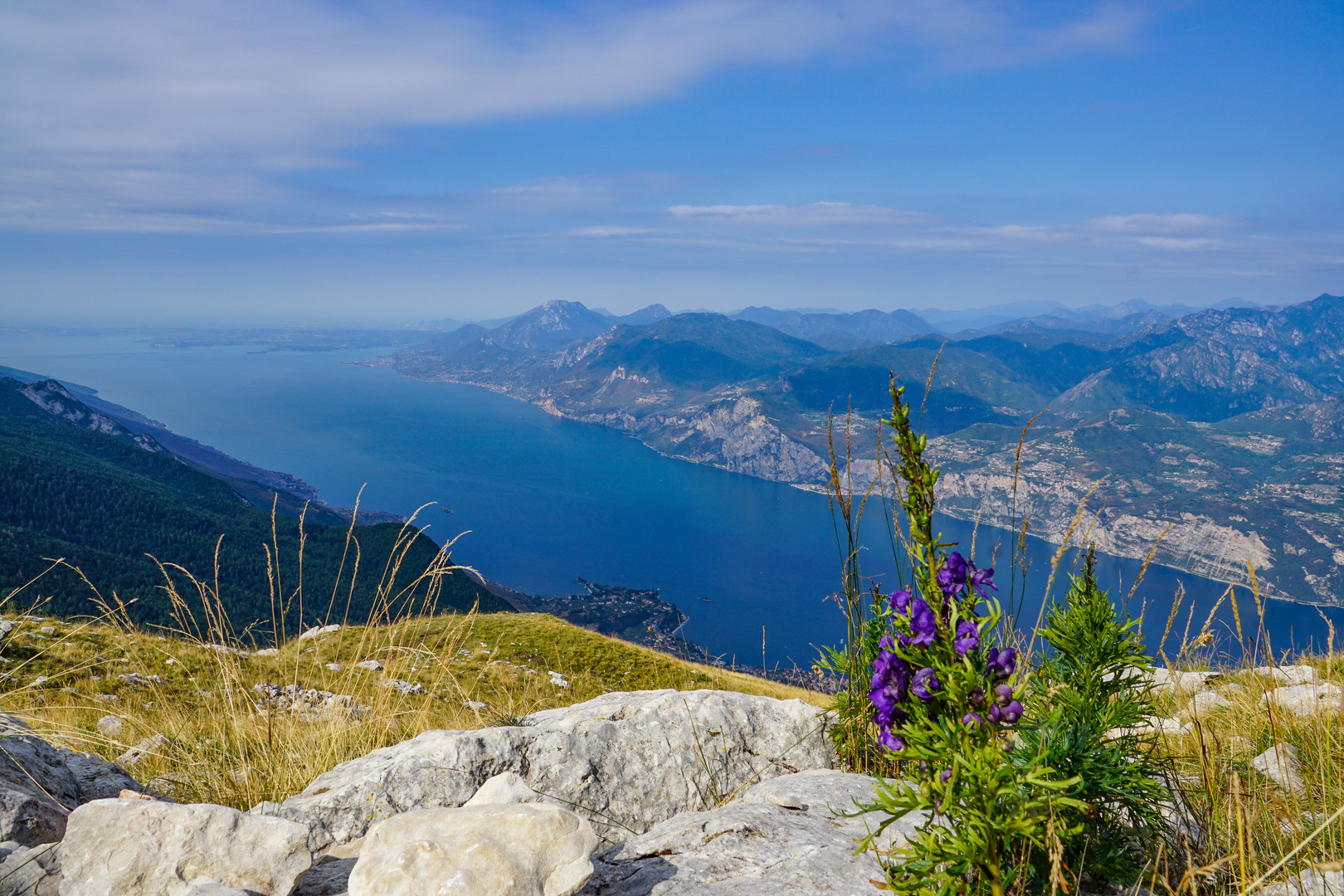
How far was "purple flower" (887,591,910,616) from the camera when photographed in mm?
1830

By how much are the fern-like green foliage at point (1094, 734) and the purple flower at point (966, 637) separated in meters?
0.87

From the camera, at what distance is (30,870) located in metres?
2.20

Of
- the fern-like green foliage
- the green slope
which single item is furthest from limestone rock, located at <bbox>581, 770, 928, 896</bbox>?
the green slope

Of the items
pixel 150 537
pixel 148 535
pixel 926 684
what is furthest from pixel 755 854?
pixel 148 535

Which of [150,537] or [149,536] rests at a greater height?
[149,536]

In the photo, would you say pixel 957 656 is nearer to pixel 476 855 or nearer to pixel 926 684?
pixel 926 684

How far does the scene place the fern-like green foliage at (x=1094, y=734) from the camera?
7.38ft

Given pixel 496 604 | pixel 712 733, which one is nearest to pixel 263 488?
pixel 496 604

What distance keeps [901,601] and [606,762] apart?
3.00m

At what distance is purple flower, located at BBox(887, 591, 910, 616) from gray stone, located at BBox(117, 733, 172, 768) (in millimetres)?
5122

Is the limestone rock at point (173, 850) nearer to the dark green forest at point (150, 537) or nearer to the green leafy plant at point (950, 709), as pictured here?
the green leafy plant at point (950, 709)

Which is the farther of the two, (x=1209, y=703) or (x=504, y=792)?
(x=1209, y=703)

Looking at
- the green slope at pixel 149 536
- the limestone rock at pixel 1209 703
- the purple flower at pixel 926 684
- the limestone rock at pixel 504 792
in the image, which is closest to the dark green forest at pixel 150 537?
the green slope at pixel 149 536

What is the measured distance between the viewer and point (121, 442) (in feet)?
554
